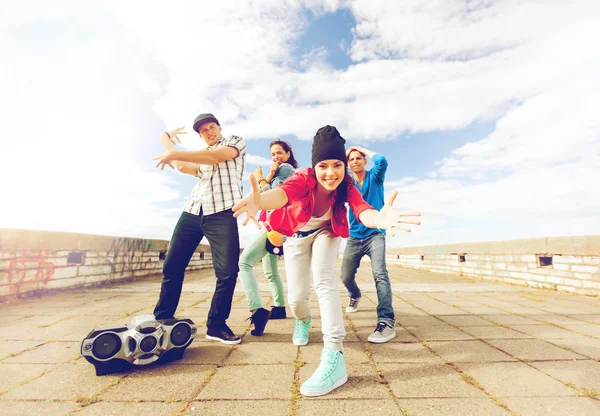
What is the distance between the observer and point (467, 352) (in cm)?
256

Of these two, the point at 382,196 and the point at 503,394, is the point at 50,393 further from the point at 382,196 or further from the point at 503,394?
the point at 382,196

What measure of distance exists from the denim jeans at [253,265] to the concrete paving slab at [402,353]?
1149mm

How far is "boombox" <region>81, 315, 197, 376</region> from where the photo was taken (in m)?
2.11

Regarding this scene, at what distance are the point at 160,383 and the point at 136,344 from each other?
13.8 inches

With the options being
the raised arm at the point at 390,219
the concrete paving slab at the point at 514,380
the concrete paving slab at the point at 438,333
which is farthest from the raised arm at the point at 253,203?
the concrete paving slab at the point at 438,333

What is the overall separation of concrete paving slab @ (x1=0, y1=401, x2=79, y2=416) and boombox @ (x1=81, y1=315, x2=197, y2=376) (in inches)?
13.7

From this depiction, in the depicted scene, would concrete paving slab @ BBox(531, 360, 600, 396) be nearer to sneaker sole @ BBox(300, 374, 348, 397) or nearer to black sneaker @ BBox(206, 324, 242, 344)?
sneaker sole @ BBox(300, 374, 348, 397)

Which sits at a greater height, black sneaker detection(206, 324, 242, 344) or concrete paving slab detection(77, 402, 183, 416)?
black sneaker detection(206, 324, 242, 344)

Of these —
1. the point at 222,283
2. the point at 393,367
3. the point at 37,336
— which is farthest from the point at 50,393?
the point at 393,367

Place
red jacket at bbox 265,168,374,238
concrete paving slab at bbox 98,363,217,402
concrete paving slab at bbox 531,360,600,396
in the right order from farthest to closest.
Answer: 1. red jacket at bbox 265,168,374,238
2. concrete paving slab at bbox 531,360,600,396
3. concrete paving slab at bbox 98,363,217,402

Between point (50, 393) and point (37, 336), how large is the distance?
1.54 metres

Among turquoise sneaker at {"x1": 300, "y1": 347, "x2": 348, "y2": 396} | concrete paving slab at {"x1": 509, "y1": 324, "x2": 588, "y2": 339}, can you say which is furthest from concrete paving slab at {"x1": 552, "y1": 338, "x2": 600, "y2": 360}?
turquoise sneaker at {"x1": 300, "y1": 347, "x2": 348, "y2": 396}

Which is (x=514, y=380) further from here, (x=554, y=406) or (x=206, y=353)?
(x=206, y=353)

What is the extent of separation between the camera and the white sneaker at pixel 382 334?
2798 mm
